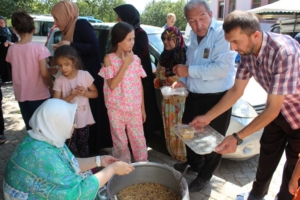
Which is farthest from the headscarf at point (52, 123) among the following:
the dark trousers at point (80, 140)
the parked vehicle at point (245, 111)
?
the parked vehicle at point (245, 111)

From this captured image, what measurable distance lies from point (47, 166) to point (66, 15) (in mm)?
1843

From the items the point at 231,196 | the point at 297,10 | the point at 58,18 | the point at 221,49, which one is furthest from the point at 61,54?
the point at 297,10

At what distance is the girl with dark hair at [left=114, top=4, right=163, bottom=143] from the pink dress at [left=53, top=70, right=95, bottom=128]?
60cm

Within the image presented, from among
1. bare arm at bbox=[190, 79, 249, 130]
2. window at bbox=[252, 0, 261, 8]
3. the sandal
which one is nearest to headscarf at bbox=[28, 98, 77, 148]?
bare arm at bbox=[190, 79, 249, 130]

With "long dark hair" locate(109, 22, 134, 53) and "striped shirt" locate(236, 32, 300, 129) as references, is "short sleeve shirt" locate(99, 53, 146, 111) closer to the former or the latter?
"long dark hair" locate(109, 22, 134, 53)

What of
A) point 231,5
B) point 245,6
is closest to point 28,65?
point 245,6

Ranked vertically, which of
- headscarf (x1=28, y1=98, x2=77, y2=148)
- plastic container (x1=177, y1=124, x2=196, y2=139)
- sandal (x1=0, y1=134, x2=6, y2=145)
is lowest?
sandal (x1=0, y1=134, x2=6, y2=145)

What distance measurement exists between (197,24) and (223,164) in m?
1.83

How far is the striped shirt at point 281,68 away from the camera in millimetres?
1730

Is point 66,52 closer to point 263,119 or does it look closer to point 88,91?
point 88,91

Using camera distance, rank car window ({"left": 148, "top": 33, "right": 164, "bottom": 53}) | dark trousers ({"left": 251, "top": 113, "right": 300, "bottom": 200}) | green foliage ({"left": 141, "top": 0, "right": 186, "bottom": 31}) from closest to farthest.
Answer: dark trousers ({"left": 251, "top": 113, "right": 300, "bottom": 200}) → car window ({"left": 148, "top": 33, "right": 164, "bottom": 53}) → green foliage ({"left": 141, "top": 0, "right": 186, "bottom": 31})

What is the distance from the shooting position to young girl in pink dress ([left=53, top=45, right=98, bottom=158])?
2611 millimetres

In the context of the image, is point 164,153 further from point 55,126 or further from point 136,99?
point 55,126

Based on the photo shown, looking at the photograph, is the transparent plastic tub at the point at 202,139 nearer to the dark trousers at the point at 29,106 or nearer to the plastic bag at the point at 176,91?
the plastic bag at the point at 176,91
